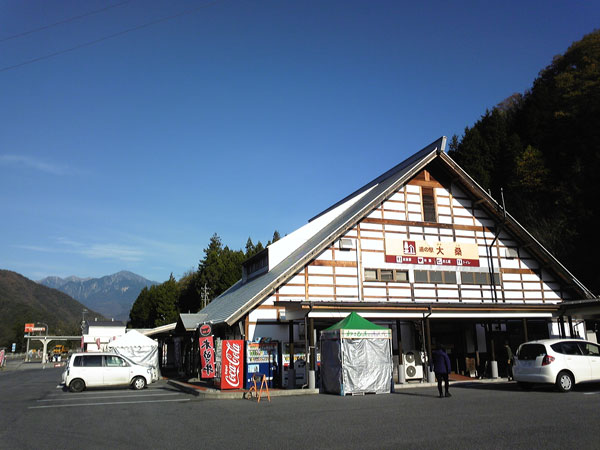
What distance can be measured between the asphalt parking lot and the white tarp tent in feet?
30.9

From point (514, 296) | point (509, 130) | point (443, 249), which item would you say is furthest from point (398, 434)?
point (509, 130)

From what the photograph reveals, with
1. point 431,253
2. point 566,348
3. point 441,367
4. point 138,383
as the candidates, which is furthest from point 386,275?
point 138,383

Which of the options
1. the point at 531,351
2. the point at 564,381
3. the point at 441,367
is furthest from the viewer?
the point at 531,351

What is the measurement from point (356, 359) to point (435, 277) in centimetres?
748

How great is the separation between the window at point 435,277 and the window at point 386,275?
0.63 metres

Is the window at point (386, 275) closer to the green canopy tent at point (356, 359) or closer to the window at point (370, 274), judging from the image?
the window at point (370, 274)

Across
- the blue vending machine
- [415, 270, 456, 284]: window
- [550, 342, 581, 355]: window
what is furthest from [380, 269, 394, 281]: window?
[550, 342, 581, 355]: window

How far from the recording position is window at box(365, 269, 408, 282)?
20.3 meters

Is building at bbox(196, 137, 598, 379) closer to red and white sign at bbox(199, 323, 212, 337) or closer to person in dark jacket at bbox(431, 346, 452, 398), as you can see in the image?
red and white sign at bbox(199, 323, 212, 337)

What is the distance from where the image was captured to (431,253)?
69.9 feet

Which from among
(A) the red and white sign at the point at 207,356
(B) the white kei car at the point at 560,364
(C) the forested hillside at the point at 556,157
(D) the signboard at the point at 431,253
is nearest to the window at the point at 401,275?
(D) the signboard at the point at 431,253

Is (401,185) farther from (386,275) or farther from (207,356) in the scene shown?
(207,356)

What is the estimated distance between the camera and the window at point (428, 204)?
22.0 meters

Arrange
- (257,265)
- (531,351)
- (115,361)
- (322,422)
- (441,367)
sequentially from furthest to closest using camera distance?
(257,265)
(115,361)
(531,351)
(441,367)
(322,422)
